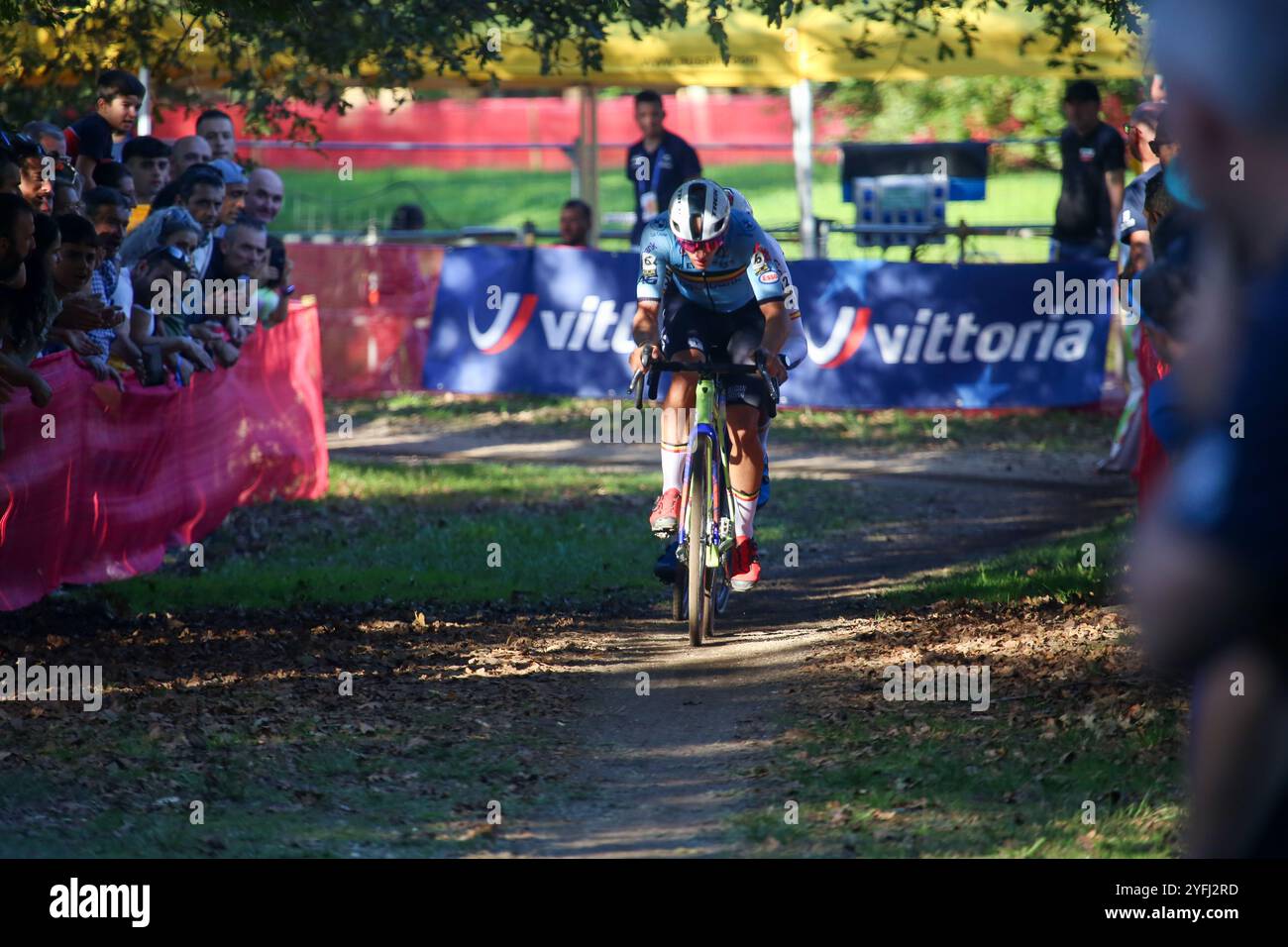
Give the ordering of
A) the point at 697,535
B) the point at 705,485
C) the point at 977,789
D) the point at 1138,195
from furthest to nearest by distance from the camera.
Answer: the point at 1138,195 < the point at 705,485 < the point at 697,535 < the point at 977,789

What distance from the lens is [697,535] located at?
8.17m

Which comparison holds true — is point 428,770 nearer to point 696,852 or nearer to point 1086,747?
point 696,852

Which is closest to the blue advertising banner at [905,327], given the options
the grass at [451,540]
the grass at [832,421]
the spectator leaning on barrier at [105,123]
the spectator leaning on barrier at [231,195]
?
the grass at [832,421]

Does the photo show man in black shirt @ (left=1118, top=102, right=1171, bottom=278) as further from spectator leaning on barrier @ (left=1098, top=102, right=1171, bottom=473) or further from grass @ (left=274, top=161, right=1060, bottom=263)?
grass @ (left=274, top=161, right=1060, bottom=263)

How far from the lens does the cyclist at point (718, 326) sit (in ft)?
28.0

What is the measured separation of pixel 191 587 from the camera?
938 cm

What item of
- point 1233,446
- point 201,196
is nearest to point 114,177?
point 201,196

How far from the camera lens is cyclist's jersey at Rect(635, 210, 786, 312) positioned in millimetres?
8539

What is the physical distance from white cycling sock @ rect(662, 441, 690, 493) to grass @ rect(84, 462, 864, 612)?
1132mm

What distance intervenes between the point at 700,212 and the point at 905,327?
9.01 m

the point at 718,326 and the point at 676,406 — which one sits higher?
the point at 718,326

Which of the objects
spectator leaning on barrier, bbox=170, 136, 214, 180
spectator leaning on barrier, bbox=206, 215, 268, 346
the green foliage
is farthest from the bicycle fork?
spectator leaning on barrier, bbox=170, 136, 214, 180

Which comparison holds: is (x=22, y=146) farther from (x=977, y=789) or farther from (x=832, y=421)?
(x=832, y=421)

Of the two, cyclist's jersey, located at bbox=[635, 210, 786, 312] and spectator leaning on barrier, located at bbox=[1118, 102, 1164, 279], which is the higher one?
spectator leaning on barrier, located at bbox=[1118, 102, 1164, 279]
